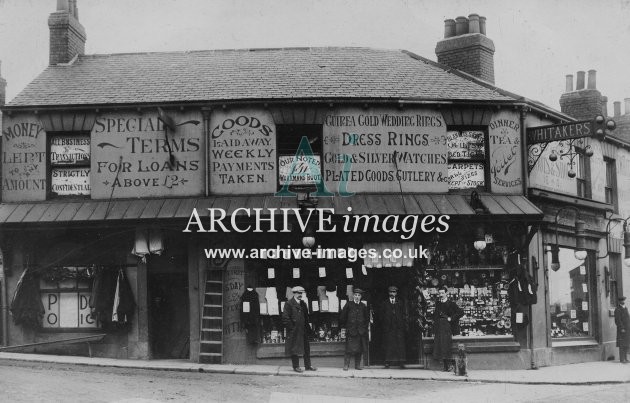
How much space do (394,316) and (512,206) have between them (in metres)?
3.59

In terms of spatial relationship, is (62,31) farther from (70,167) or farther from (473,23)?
(473,23)

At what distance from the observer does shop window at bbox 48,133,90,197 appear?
1698cm

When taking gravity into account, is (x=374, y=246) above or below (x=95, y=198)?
below

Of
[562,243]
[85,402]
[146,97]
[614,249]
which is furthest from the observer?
[614,249]

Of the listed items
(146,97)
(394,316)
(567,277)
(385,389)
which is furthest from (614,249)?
(146,97)

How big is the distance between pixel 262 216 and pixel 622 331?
9818 millimetres

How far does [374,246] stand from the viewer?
1653 cm

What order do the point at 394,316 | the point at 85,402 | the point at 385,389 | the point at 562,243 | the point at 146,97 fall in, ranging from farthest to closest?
1. the point at 562,243
2. the point at 146,97
3. the point at 394,316
4. the point at 385,389
5. the point at 85,402

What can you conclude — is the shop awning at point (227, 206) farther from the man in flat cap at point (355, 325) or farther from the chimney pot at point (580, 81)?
the chimney pot at point (580, 81)

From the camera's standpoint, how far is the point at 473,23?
64.5 feet

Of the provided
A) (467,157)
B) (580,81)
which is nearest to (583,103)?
(580,81)

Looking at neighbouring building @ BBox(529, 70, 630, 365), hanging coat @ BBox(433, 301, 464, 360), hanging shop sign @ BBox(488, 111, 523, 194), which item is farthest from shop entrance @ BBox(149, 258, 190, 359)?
neighbouring building @ BBox(529, 70, 630, 365)

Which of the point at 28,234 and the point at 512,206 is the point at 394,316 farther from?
the point at 28,234

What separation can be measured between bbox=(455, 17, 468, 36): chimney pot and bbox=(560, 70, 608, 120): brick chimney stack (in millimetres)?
4067
